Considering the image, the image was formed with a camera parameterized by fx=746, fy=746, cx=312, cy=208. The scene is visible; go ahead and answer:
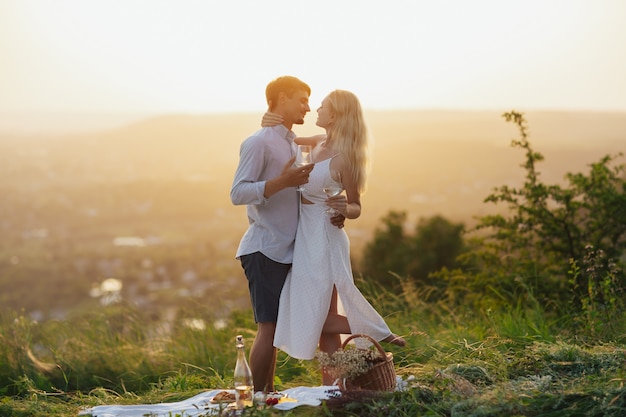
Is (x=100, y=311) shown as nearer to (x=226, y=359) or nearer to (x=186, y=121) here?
(x=226, y=359)

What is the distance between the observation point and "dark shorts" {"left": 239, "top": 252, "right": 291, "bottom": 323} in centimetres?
468

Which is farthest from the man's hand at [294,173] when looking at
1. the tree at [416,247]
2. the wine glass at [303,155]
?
the tree at [416,247]

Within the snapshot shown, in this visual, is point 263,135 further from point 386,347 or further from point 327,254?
point 386,347

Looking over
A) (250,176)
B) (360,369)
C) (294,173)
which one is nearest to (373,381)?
(360,369)

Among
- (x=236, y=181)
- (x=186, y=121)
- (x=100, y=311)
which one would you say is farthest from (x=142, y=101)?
(x=236, y=181)

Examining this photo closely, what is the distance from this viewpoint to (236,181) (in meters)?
4.64

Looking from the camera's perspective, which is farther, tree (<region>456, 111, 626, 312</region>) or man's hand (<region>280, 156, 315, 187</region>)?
tree (<region>456, 111, 626, 312</region>)

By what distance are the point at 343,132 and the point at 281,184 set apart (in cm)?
52

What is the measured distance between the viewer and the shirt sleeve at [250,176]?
14.9 ft

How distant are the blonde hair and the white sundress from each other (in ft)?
0.52

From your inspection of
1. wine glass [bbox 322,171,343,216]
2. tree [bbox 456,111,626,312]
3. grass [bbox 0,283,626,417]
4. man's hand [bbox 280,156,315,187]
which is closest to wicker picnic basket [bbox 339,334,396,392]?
grass [bbox 0,283,626,417]

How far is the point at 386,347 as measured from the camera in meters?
6.28

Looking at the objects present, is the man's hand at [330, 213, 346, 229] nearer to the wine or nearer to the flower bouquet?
the wine

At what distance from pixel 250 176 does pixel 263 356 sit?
44.5 inches
